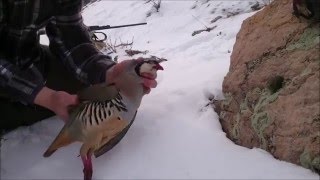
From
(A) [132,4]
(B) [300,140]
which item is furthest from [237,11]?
(B) [300,140]

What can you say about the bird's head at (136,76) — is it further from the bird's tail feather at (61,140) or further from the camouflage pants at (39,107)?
the camouflage pants at (39,107)

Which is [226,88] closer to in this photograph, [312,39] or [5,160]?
[312,39]

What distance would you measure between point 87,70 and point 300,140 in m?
1.09

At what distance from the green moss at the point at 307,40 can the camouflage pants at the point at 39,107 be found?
3.50 ft

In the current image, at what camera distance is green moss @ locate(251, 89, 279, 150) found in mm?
1821

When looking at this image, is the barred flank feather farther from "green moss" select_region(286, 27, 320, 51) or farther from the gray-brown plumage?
"green moss" select_region(286, 27, 320, 51)

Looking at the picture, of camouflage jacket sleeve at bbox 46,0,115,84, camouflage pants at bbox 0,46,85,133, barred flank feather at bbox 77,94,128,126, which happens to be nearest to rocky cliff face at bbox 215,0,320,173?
barred flank feather at bbox 77,94,128,126

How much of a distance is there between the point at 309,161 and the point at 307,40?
0.52 metres

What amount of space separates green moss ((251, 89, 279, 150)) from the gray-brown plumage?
47 cm

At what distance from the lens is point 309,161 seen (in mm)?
1604

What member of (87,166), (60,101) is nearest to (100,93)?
(60,101)

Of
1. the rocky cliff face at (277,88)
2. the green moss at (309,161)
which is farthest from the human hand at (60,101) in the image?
the green moss at (309,161)

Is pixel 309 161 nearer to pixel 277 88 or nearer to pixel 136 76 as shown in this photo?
pixel 277 88

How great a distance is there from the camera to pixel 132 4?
649cm
